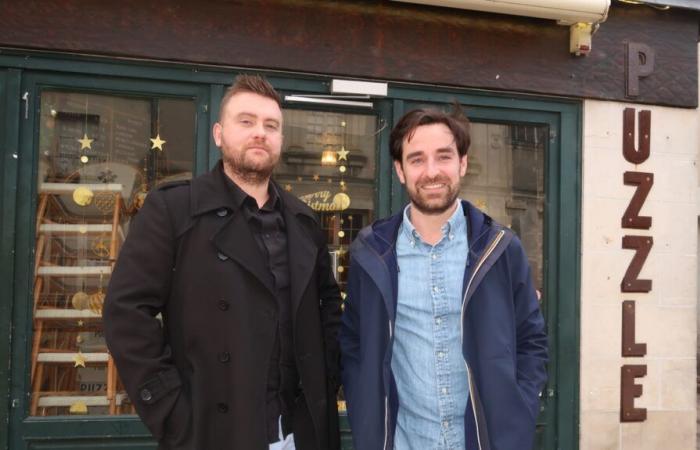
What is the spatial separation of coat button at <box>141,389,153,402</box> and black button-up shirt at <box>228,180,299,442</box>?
440mm

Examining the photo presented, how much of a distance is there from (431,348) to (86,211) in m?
2.69

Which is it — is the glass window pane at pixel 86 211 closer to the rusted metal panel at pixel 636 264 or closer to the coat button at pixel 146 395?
the coat button at pixel 146 395

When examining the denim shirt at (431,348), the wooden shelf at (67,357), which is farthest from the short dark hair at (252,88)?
the wooden shelf at (67,357)

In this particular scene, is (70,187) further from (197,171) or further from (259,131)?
(259,131)

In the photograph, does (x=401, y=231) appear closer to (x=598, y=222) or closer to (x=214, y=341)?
(x=214, y=341)

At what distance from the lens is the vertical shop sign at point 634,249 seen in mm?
4598

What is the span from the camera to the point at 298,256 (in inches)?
98.3

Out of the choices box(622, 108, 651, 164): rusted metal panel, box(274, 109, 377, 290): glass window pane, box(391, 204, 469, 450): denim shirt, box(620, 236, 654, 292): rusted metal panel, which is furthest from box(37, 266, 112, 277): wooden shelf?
box(622, 108, 651, 164): rusted metal panel

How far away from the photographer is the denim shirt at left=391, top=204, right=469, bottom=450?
2418mm

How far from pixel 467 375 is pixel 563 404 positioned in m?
2.50

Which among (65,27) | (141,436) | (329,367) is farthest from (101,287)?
(329,367)

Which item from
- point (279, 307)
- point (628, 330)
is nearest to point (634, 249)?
point (628, 330)

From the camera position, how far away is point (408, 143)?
2.62 meters

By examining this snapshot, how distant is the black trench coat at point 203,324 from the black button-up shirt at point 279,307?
0.04 metres
